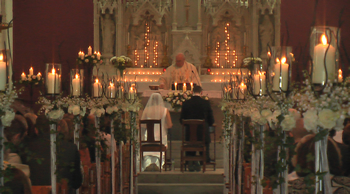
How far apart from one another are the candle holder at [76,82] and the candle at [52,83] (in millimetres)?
865

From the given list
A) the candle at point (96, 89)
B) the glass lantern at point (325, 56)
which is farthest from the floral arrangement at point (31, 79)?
the glass lantern at point (325, 56)

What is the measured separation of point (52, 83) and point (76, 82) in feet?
3.06

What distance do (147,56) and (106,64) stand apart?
1217mm

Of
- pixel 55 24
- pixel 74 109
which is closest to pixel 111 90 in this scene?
pixel 74 109

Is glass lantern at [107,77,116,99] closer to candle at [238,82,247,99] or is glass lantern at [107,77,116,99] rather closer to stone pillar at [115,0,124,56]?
candle at [238,82,247,99]

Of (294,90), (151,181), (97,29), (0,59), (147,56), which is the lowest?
(151,181)

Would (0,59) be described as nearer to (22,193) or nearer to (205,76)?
(22,193)

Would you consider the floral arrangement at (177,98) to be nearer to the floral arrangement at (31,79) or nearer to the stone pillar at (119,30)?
the stone pillar at (119,30)

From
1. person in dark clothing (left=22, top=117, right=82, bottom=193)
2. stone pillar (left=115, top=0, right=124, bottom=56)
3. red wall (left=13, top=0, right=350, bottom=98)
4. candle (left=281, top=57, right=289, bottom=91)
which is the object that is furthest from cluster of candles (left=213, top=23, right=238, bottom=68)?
candle (left=281, top=57, right=289, bottom=91)

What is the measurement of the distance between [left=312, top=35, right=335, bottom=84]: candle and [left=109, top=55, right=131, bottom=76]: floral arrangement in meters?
8.68

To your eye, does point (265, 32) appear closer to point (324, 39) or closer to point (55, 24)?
point (55, 24)

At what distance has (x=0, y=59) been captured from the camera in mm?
2869

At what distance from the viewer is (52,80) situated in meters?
3.71

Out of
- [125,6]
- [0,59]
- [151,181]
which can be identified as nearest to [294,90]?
[0,59]
